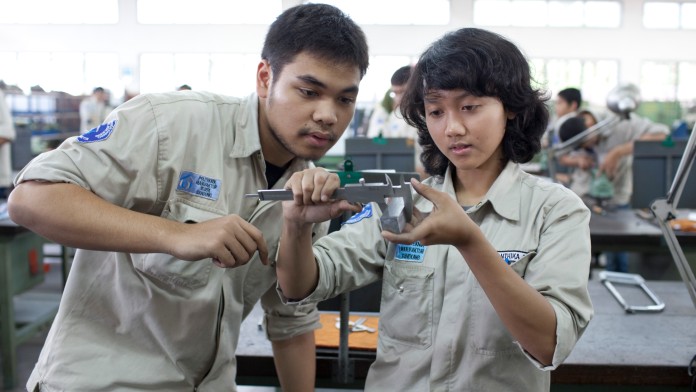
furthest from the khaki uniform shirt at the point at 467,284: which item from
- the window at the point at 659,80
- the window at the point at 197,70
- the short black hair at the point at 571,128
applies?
the window at the point at 659,80

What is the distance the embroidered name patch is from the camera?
102 centimetres

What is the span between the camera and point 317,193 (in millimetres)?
894

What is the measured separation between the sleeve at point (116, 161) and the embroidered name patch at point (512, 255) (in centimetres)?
63

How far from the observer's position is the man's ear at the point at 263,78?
1.26 meters

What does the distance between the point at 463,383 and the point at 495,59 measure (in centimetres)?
55

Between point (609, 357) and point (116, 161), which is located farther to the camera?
point (609, 357)

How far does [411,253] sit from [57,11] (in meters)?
14.4

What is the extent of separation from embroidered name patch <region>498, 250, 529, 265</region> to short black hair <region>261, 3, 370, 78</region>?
1.51 ft

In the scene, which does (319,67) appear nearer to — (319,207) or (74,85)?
(319,207)

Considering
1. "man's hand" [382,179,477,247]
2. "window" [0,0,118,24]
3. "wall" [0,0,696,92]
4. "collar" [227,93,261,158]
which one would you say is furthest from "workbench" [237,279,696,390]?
"window" [0,0,118,24]

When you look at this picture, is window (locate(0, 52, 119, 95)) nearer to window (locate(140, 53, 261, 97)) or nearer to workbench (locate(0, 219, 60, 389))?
window (locate(140, 53, 261, 97))

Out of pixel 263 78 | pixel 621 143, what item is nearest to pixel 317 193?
pixel 263 78

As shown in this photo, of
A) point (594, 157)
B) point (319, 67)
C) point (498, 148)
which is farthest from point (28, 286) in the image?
point (594, 157)

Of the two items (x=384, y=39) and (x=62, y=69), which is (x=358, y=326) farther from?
(x=62, y=69)
